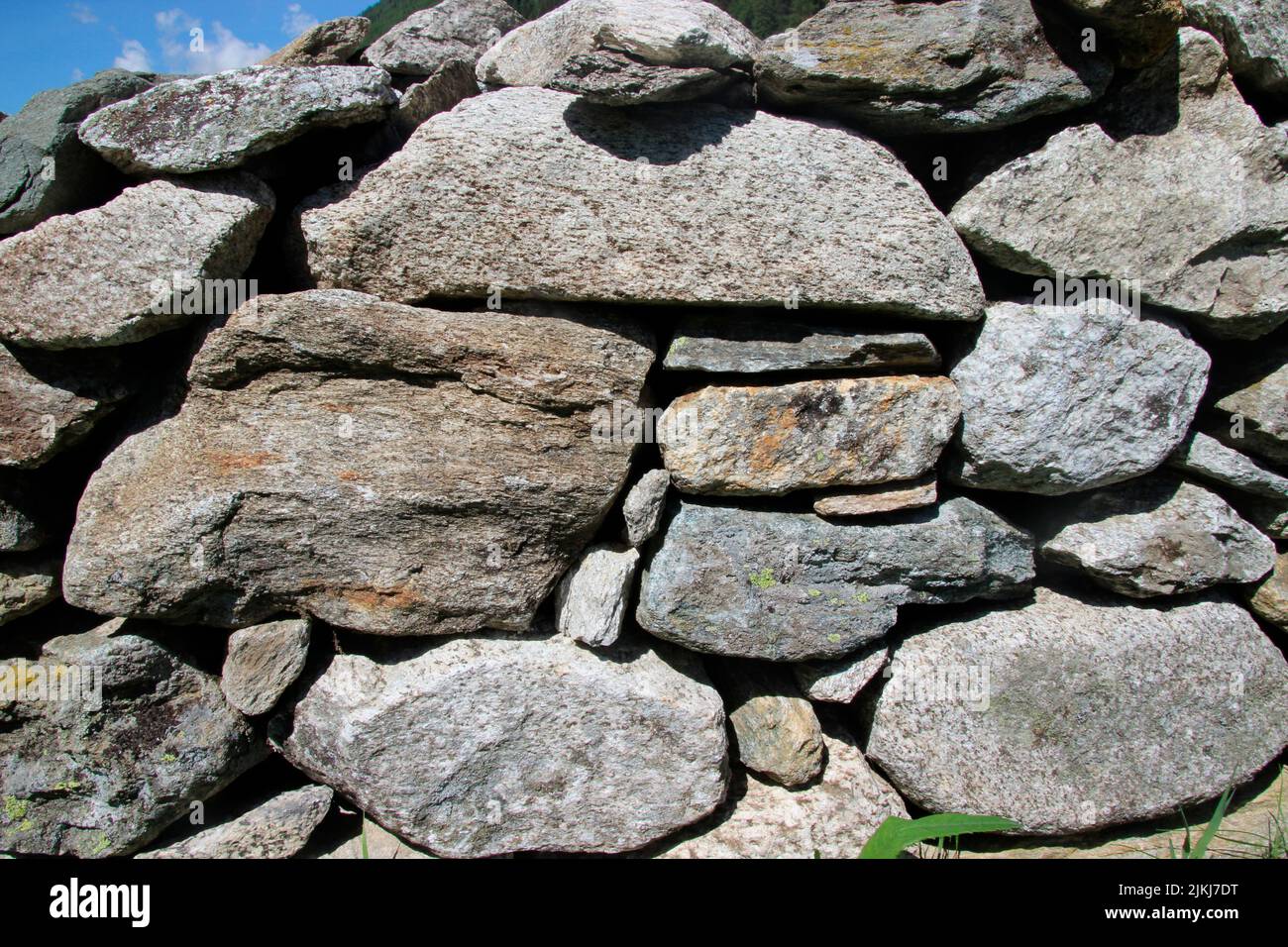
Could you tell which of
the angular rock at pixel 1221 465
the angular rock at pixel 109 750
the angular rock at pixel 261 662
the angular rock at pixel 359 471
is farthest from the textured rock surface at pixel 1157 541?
the angular rock at pixel 109 750

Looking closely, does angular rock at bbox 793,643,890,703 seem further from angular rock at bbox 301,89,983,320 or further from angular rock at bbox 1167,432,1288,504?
angular rock at bbox 1167,432,1288,504

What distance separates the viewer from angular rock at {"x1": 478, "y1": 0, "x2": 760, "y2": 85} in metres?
3.44

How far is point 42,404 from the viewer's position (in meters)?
3.56

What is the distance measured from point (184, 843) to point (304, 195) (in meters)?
2.99

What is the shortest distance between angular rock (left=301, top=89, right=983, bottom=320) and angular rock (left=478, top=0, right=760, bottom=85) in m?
0.29

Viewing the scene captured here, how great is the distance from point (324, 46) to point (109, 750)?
11.4 feet

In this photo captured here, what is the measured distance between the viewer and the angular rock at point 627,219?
3576mm

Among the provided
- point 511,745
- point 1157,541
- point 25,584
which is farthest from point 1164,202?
point 25,584

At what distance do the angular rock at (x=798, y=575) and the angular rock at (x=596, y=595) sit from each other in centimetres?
12

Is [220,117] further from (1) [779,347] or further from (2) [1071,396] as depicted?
(2) [1071,396]

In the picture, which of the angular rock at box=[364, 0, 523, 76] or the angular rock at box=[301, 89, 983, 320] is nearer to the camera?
the angular rock at box=[301, 89, 983, 320]

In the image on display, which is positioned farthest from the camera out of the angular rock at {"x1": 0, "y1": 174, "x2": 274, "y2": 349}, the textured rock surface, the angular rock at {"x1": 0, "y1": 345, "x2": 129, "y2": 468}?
the textured rock surface

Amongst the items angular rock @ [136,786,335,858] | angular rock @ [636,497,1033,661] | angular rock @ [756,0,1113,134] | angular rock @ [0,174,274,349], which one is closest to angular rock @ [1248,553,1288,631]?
angular rock @ [636,497,1033,661]

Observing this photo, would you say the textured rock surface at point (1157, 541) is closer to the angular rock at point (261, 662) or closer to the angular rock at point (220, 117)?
the angular rock at point (261, 662)
